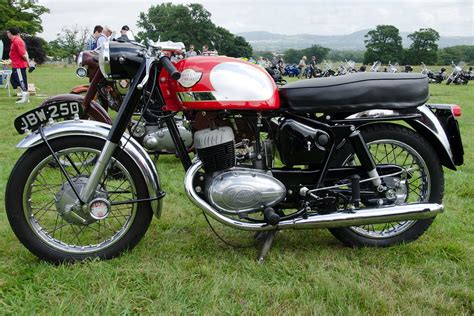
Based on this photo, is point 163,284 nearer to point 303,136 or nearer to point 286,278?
point 286,278

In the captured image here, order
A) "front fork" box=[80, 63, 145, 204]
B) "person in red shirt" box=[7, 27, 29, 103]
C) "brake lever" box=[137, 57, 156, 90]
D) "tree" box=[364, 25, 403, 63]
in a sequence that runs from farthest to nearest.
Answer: "tree" box=[364, 25, 403, 63]
"person in red shirt" box=[7, 27, 29, 103]
"front fork" box=[80, 63, 145, 204]
"brake lever" box=[137, 57, 156, 90]

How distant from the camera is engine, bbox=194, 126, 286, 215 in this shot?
2770 mm

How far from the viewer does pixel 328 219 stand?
2.86 m

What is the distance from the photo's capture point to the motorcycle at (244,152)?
2.73 meters

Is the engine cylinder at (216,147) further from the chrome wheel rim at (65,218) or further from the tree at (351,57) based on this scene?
the tree at (351,57)

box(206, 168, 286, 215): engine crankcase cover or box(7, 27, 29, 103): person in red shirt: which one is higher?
box(7, 27, 29, 103): person in red shirt

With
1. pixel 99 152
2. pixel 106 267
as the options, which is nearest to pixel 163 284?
pixel 106 267

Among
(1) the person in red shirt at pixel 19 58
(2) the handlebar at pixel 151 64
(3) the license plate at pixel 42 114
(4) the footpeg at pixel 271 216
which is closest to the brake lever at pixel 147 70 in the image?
(2) the handlebar at pixel 151 64

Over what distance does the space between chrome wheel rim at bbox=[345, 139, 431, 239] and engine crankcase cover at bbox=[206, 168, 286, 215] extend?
1.90 feet

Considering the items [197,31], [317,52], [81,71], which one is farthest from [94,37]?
[317,52]

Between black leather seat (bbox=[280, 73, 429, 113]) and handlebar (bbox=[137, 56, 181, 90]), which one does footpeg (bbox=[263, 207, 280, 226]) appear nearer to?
black leather seat (bbox=[280, 73, 429, 113])

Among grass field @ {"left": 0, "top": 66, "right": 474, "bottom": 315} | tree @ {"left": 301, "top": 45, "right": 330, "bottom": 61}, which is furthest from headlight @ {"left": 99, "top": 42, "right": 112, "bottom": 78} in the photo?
tree @ {"left": 301, "top": 45, "right": 330, "bottom": 61}

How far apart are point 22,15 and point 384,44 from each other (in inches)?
1981

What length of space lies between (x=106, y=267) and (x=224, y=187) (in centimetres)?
89
